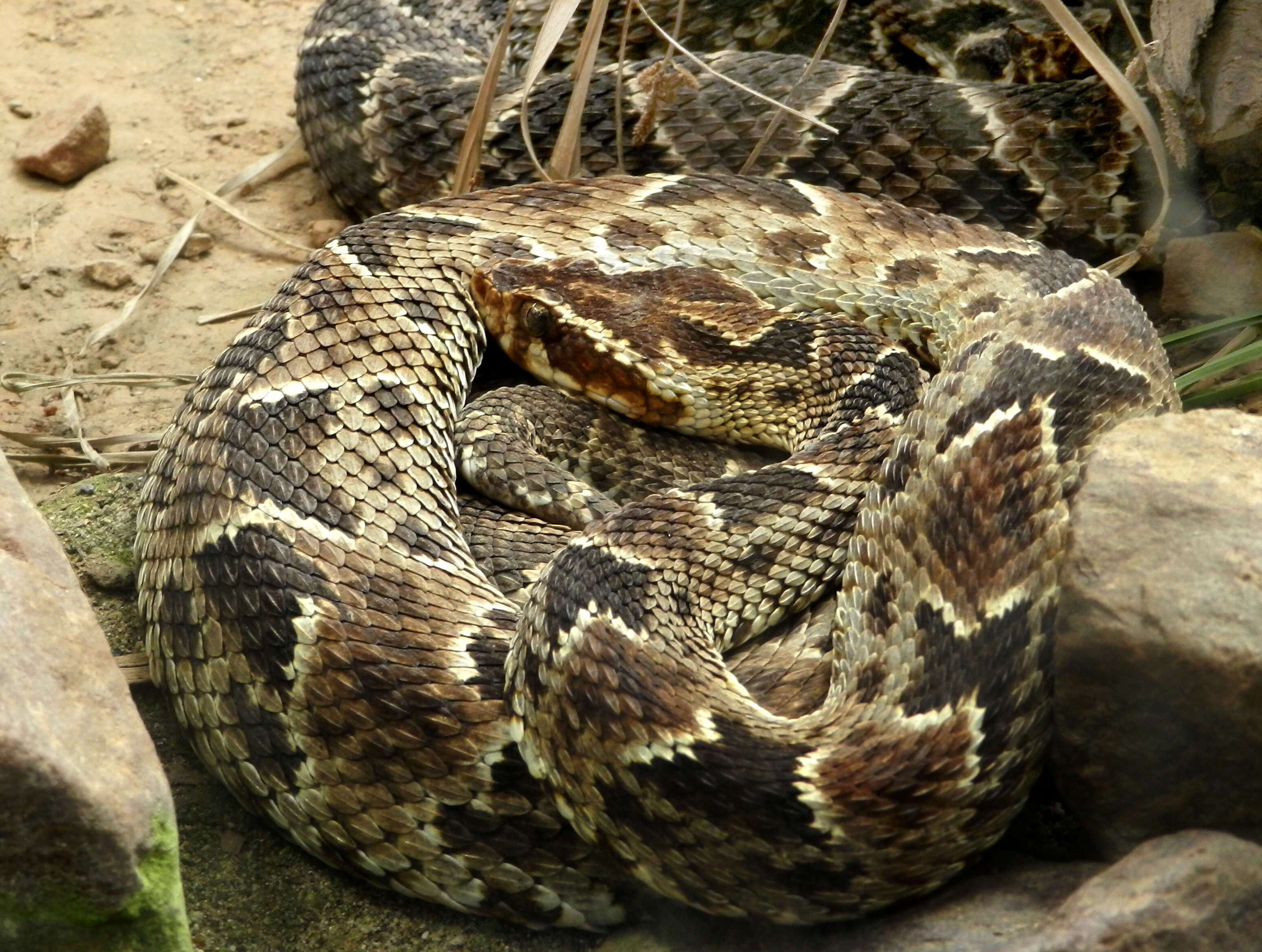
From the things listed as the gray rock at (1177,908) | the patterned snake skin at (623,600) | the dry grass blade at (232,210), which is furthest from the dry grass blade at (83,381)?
the gray rock at (1177,908)

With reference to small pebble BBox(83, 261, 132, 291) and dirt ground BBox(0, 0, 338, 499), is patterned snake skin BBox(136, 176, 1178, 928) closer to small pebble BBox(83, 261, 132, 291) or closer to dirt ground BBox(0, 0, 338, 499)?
dirt ground BBox(0, 0, 338, 499)

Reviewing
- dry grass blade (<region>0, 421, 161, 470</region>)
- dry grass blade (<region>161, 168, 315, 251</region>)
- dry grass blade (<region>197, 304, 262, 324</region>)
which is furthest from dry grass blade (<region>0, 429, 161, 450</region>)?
dry grass blade (<region>161, 168, 315, 251</region>)

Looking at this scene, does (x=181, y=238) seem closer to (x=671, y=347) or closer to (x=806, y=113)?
(x=671, y=347)

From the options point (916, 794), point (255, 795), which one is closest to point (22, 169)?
point (255, 795)

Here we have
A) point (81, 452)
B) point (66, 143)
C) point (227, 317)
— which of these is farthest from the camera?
point (66, 143)

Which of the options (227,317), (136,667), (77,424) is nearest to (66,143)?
(227,317)
